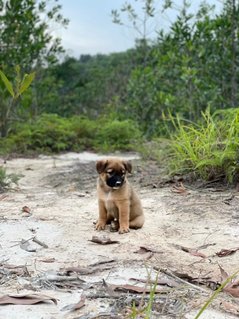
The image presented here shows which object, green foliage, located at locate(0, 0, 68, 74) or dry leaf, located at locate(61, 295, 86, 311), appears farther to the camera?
green foliage, located at locate(0, 0, 68, 74)

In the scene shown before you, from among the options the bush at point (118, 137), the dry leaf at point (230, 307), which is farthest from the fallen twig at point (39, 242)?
the bush at point (118, 137)

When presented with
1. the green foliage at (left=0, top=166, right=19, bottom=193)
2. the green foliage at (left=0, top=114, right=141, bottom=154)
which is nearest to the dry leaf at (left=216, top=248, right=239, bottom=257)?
the green foliage at (left=0, top=166, right=19, bottom=193)

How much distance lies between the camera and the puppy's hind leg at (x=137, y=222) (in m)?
4.55

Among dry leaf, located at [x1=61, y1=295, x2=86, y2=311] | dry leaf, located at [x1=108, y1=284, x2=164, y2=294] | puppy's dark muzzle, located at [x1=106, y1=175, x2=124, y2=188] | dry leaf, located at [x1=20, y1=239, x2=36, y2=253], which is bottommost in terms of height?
dry leaf, located at [x1=20, y1=239, x2=36, y2=253]

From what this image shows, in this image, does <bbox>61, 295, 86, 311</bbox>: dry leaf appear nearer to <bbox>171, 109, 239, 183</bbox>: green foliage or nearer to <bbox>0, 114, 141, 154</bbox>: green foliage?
<bbox>171, 109, 239, 183</bbox>: green foliage

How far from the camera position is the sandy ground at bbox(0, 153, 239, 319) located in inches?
104

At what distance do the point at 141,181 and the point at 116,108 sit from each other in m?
9.71

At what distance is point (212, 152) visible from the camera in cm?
613

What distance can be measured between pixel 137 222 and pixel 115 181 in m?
0.45

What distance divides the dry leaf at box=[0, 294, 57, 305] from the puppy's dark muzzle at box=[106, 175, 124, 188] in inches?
73.0

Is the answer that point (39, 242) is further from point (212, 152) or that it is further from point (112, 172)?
point (212, 152)

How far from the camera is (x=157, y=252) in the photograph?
3.71m

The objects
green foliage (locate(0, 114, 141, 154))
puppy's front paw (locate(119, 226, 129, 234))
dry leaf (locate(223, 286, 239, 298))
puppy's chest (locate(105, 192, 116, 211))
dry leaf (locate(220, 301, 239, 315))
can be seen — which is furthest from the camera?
green foliage (locate(0, 114, 141, 154))

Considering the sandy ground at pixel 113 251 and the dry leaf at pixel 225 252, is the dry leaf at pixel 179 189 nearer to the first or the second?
the sandy ground at pixel 113 251
